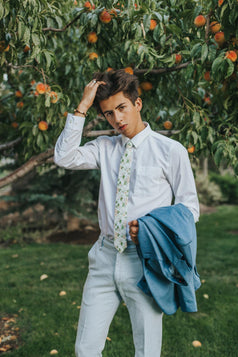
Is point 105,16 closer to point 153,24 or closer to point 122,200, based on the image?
point 153,24

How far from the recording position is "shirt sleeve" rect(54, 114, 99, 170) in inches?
70.3

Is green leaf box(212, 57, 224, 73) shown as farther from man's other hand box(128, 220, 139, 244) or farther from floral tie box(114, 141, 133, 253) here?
man's other hand box(128, 220, 139, 244)

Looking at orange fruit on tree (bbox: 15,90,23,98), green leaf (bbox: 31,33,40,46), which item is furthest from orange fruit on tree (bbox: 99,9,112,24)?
orange fruit on tree (bbox: 15,90,23,98)

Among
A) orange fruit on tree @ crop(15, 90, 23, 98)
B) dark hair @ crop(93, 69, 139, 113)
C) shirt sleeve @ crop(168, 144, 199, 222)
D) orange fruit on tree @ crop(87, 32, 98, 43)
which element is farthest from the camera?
orange fruit on tree @ crop(15, 90, 23, 98)

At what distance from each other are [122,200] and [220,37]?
1.26 metres

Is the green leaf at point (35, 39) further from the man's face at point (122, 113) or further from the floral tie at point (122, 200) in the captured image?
the floral tie at point (122, 200)

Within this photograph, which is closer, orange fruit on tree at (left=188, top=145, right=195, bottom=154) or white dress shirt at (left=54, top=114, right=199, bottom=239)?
white dress shirt at (left=54, top=114, right=199, bottom=239)

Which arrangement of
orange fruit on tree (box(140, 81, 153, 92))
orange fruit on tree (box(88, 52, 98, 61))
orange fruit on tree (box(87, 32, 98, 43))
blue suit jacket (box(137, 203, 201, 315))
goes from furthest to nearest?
orange fruit on tree (box(140, 81, 153, 92))
orange fruit on tree (box(88, 52, 98, 61))
orange fruit on tree (box(87, 32, 98, 43))
blue suit jacket (box(137, 203, 201, 315))

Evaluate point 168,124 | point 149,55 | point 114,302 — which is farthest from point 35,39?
point 114,302

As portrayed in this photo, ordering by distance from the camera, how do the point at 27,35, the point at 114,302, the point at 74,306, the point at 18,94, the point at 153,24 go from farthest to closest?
the point at 74,306
the point at 18,94
the point at 153,24
the point at 27,35
the point at 114,302

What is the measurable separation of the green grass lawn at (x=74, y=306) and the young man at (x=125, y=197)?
1.23 meters

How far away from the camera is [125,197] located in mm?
1729

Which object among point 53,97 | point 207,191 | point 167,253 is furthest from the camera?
point 207,191

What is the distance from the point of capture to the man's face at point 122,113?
1.78 m
